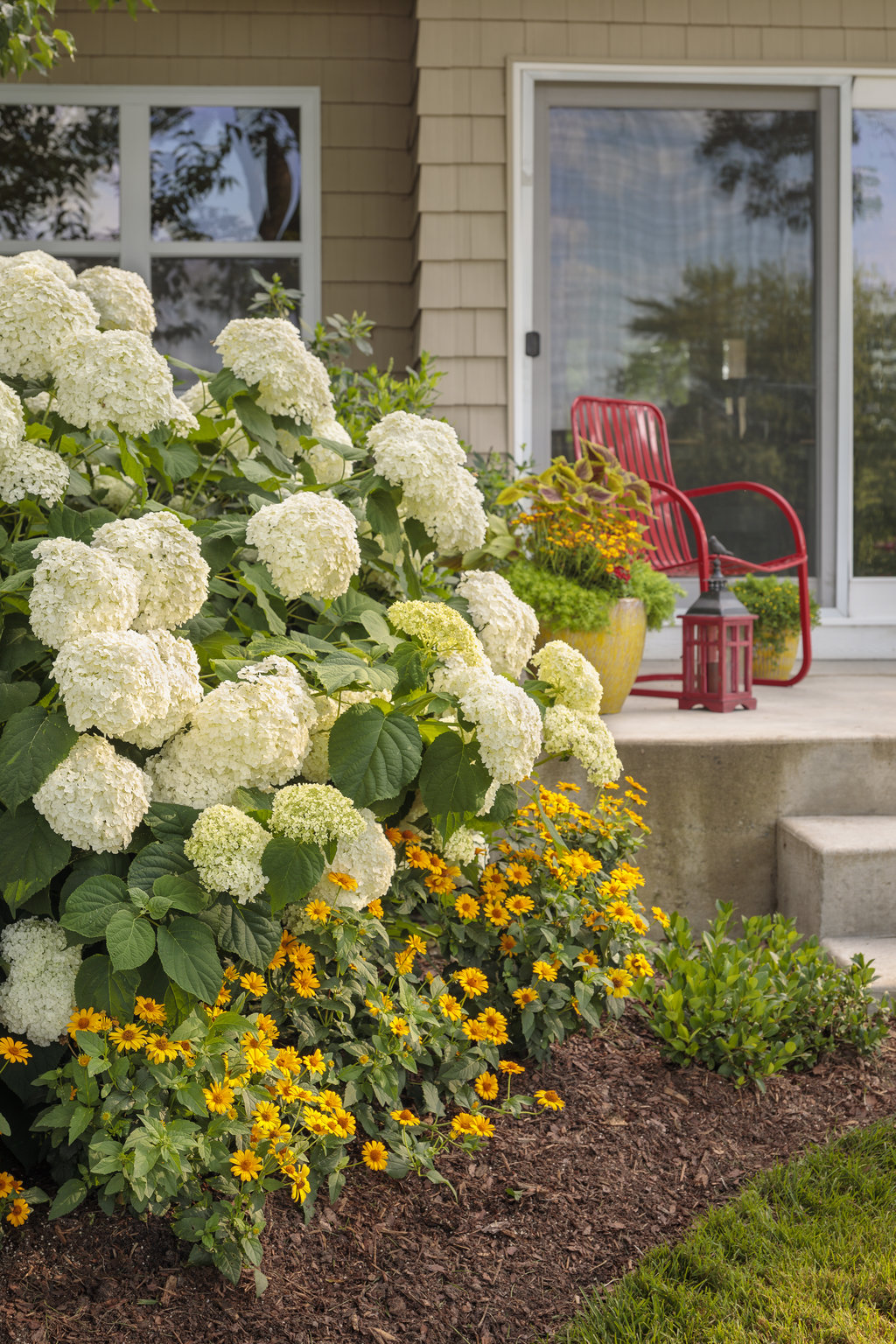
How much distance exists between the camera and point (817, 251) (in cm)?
447

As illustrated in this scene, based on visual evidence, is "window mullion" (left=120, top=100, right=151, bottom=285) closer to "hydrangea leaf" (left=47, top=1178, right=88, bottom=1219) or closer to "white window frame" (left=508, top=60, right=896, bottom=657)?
"white window frame" (left=508, top=60, right=896, bottom=657)

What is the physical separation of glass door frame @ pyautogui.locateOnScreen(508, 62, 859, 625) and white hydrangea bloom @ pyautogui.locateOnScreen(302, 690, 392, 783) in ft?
9.21

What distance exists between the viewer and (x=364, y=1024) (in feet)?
5.39

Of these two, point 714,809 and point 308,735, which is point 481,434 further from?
point 308,735

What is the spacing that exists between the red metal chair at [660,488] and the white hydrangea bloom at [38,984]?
2656mm

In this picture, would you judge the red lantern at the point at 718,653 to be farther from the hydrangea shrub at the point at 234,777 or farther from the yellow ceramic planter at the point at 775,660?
the hydrangea shrub at the point at 234,777

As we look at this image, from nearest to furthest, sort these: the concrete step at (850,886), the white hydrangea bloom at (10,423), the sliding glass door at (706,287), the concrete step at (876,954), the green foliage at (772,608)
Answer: the white hydrangea bloom at (10,423), the concrete step at (876,954), the concrete step at (850,886), the green foliage at (772,608), the sliding glass door at (706,287)

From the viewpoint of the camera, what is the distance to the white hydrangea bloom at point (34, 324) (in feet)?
4.89

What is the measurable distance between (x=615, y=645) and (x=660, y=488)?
0.89 m

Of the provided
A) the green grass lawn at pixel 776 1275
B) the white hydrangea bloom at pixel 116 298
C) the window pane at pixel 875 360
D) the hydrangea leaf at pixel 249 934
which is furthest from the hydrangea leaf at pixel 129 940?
the window pane at pixel 875 360

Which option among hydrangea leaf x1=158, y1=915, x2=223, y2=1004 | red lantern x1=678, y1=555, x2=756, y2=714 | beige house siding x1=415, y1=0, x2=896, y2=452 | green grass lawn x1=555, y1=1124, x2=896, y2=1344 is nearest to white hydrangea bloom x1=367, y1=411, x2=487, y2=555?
hydrangea leaf x1=158, y1=915, x2=223, y2=1004

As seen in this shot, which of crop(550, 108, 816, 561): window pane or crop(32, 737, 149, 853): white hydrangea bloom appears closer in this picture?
crop(32, 737, 149, 853): white hydrangea bloom

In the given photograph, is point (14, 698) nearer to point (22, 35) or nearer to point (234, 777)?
point (234, 777)

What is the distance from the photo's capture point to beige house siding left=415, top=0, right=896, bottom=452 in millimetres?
4176
